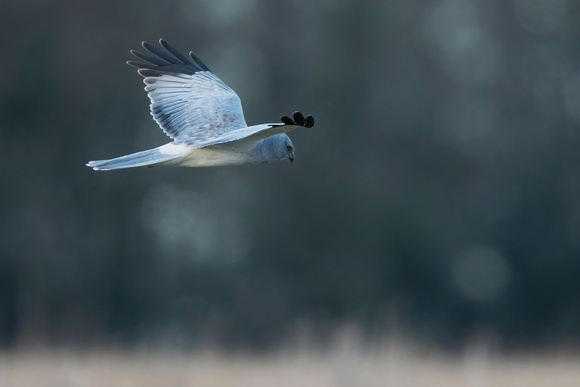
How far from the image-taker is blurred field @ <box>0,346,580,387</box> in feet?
21.2

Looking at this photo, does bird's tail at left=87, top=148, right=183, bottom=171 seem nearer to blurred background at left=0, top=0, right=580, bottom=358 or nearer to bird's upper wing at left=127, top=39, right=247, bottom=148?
bird's upper wing at left=127, top=39, right=247, bottom=148

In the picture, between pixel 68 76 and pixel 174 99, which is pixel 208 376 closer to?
pixel 174 99

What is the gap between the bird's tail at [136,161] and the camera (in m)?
6.01

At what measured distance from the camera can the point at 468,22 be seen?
21609 millimetres

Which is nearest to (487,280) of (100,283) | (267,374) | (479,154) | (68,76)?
(479,154)

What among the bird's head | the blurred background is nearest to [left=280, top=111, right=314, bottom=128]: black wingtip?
the bird's head

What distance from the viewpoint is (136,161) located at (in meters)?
6.15

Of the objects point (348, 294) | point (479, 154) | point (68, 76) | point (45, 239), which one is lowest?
point (348, 294)

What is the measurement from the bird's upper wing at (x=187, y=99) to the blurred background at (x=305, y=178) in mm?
10417

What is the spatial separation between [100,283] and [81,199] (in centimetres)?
175

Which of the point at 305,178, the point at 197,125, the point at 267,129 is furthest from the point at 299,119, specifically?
the point at 305,178

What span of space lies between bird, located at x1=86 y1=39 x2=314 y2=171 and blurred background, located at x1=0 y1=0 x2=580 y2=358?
10.5 m

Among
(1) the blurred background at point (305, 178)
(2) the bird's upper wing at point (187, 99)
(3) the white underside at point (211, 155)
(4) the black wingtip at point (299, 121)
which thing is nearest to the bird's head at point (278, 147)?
(3) the white underside at point (211, 155)

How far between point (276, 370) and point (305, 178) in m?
12.7
